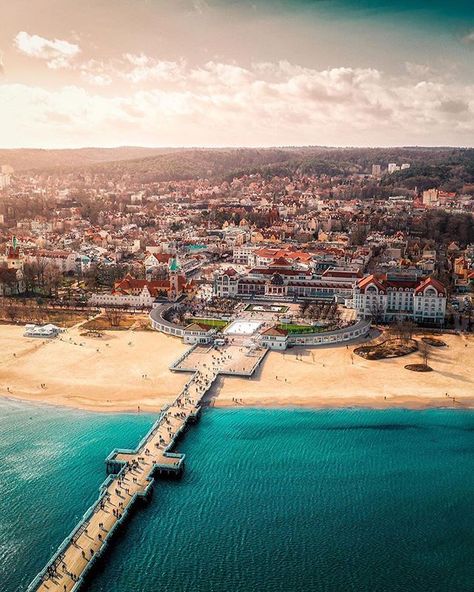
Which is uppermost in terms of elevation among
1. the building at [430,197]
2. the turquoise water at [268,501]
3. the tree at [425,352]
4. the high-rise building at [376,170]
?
the high-rise building at [376,170]

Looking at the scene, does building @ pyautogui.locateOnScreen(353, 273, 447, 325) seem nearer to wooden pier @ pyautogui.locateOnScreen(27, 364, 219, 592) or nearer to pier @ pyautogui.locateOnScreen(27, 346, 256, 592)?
pier @ pyautogui.locateOnScreen(27, 346, 256, 592)

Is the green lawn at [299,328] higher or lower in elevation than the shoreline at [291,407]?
higher

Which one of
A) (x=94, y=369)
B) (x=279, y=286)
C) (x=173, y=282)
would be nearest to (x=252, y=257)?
(x=279, y=286)

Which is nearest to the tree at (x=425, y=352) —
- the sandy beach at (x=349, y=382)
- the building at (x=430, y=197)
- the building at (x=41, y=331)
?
the sandy beach at (x=349, y=382)

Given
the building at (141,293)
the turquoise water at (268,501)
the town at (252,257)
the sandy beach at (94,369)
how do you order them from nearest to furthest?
the turquoise water at (268,501)
the sandy beach at (94,369)
the town at (252,257)
the building at (141,293)

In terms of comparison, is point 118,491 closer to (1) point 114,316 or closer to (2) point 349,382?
(2) point 349,382

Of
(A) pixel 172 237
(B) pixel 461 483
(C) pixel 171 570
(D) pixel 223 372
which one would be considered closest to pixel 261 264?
(A) pixel 172 237

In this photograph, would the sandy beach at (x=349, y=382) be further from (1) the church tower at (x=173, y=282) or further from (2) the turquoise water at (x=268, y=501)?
(1) the church tower at (x=173, y=282)

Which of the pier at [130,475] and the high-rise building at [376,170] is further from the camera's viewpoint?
the high-rise building at [376,170]
